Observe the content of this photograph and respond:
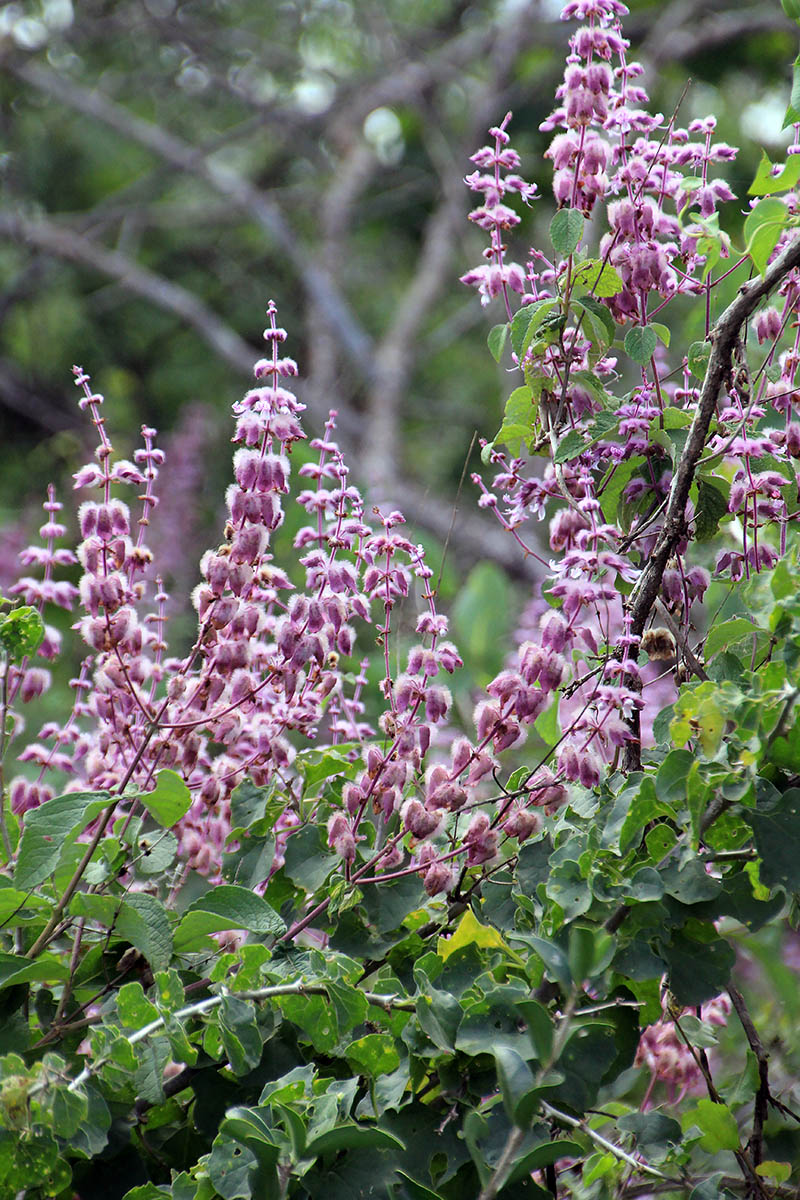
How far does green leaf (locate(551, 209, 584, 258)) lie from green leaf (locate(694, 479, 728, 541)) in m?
0.18

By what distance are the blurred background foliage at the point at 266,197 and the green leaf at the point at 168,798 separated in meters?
2.69

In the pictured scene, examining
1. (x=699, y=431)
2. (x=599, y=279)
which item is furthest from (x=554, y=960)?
(x=599, y=279)

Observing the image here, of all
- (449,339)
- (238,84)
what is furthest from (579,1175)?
(238,84)

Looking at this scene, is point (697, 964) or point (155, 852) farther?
point (155, 852)

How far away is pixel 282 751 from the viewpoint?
748 millimetres

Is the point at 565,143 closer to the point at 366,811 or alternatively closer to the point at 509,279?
the point at 509,279

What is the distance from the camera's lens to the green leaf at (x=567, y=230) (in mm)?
710

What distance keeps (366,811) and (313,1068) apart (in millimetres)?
217

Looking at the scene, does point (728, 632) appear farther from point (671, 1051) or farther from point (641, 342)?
point (671, 1051)

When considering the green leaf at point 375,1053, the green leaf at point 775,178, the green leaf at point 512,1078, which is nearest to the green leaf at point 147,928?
the green leaf at point 375,1053

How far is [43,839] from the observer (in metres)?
0.63

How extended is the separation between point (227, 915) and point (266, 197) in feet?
13.4

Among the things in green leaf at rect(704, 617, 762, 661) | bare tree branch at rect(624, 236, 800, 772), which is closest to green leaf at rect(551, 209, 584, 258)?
bare tree branch at rect(624, 236, 800, 772)

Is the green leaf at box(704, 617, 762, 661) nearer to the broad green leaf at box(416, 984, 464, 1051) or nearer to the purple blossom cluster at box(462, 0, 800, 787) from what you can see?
the purple blossom cluster at box(462, 0, 800, 787)
